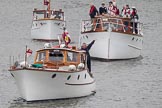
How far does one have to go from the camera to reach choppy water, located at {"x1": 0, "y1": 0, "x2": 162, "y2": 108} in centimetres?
3814

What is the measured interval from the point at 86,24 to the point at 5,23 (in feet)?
73.1

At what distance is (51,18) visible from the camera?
64.1 m

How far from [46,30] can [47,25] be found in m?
0.68

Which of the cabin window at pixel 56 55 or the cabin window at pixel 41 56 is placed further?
the cabin window at pixel 41 56

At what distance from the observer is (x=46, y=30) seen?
6488cm

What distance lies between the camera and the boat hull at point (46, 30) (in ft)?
211

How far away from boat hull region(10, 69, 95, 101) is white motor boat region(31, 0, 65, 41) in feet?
86.6

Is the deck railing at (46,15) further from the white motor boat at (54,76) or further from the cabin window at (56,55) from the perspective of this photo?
the cabin window at (56,55)

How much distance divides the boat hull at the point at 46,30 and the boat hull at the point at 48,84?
26.5m

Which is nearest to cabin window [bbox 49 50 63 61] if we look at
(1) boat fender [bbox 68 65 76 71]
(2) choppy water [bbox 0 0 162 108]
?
(1) boat fender [bbox 68 65 76 71]

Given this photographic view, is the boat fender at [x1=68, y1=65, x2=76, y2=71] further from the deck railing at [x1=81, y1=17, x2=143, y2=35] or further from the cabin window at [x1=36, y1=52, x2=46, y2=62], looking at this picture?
the deck railing at [x1=81, y1=17, x2=143, y2=35]

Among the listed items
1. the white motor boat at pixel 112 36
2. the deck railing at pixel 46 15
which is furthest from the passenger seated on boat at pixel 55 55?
the deck railing at pixel 46 15

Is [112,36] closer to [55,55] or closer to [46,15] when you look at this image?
[46,15]

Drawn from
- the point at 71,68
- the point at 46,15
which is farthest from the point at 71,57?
the point at 46,15
